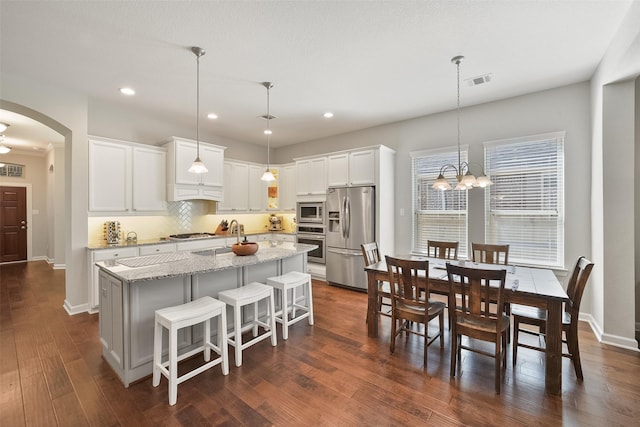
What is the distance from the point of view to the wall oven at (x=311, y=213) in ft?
18.2

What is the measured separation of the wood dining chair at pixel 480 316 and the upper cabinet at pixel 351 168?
2.75m

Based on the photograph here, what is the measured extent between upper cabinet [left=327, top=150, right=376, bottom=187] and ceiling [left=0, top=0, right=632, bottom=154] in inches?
37.2

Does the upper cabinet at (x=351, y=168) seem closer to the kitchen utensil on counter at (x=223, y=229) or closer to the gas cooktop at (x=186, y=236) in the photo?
the kitchen utensil on counter at (x=223, y=229)

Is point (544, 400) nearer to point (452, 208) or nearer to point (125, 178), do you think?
point (452, 208)

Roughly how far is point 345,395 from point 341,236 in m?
3.13

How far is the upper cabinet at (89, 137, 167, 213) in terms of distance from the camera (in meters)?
4.08

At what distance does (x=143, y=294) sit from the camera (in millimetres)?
2400

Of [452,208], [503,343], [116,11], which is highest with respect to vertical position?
[116,11]

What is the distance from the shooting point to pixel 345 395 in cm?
220

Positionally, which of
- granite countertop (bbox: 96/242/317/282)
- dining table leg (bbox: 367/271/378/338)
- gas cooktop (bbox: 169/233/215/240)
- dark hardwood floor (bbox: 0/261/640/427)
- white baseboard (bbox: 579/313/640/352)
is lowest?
dark hardwood floor (bbox: 0/261/640/427)

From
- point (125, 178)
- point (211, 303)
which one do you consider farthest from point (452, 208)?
point (125, 178)

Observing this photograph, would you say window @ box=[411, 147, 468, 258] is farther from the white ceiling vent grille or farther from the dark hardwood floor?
the dark hardwood floor

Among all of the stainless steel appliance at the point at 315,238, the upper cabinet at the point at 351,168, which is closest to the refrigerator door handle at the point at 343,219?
the upper cabinet at the point at 351,168

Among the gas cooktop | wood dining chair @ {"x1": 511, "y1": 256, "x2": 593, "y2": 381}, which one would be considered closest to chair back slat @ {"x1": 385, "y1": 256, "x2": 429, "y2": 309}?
wood dining chair @ {"x1": 511, "y1": 256, "x2": 593, "y2": 381}
